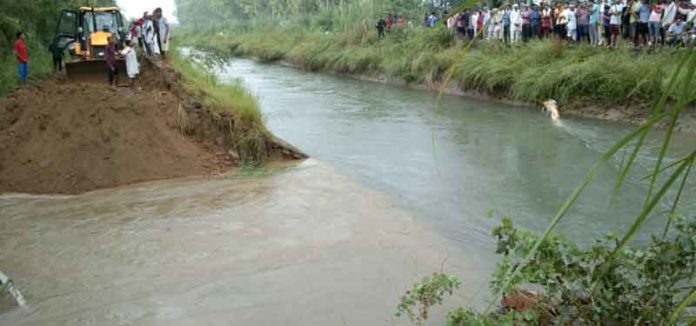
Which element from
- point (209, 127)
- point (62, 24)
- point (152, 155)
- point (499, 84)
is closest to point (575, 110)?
point (499, 84)

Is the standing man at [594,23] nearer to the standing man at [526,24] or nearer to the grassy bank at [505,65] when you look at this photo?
the grassy bank at [505,65]

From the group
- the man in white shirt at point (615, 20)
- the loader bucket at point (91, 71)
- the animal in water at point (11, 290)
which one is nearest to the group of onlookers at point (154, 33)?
the loader bucket at point (91, 71)

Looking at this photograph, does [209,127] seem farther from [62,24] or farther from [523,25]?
[523,25]

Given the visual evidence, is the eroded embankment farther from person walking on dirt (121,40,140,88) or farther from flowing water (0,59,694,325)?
person walking on dirt (121,40,140,88)

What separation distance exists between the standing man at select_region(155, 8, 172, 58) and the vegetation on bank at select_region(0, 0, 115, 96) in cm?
326

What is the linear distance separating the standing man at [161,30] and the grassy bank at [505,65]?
23.4 ft

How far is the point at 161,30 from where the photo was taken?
60.7 ft

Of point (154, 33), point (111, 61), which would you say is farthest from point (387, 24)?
point (111, 61)

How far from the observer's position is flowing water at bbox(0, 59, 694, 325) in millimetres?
6242

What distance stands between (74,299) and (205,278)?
4.14 ft

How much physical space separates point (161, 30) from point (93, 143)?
745 cm

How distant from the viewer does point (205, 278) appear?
22.6 ft

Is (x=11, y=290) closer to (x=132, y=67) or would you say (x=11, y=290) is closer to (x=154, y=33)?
(x=132, y=67)

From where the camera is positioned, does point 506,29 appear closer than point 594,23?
No
